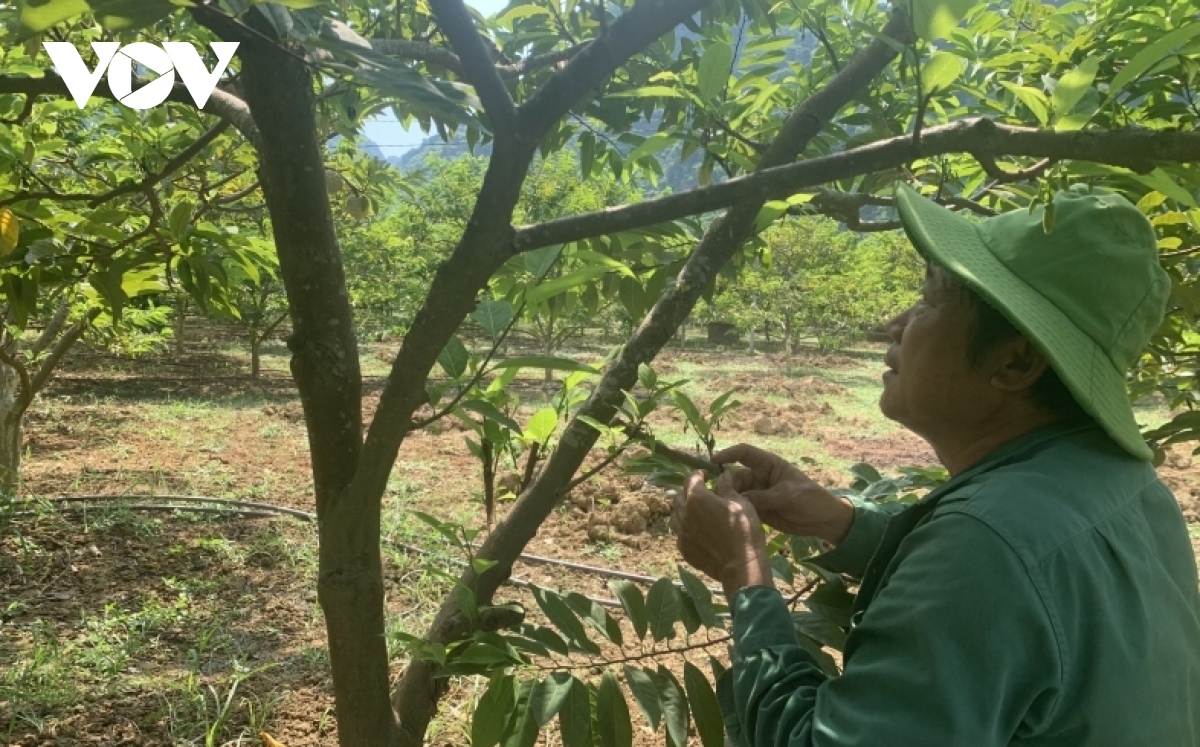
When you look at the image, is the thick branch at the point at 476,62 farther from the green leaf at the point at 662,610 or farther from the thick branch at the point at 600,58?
the green leaf at the point at 662,610

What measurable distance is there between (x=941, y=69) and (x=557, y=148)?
3.18 feet

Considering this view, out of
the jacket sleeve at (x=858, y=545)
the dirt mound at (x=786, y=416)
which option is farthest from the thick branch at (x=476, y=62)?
the dirt mound at (x=786, y=416)

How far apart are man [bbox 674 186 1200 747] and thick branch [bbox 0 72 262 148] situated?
2.67ft

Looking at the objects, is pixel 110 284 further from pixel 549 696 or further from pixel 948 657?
pixel 948 657

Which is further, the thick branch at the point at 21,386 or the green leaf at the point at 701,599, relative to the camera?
the thick branch at the point at 21,386

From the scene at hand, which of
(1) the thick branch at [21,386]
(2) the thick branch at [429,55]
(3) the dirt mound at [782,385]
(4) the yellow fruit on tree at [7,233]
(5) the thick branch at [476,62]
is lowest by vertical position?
(3) the dirt mound at [782,385]

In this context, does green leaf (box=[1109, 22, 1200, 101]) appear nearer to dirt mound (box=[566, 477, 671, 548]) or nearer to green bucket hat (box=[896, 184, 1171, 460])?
green bucket hat (box=[896, 184, 1171, 460])

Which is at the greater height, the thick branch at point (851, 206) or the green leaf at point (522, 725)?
the thick branch at point (851, 206)

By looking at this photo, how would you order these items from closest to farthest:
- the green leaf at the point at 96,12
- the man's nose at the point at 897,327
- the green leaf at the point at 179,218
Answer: the green leaf at the point at 96,12 → the man's nose at the point at 897,327 → the green leaf at the point at 179,218

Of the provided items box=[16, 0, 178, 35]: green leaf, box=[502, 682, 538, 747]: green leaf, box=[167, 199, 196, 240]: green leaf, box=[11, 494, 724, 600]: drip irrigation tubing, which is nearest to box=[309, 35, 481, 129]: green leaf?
box=[16, 0, 178, 35]: green leaf

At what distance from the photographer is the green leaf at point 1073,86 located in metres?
0.80

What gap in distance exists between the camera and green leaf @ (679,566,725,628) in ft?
3.58

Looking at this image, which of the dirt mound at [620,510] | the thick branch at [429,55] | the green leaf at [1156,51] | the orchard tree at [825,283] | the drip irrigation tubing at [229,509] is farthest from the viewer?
the orchard tree at [825,283]

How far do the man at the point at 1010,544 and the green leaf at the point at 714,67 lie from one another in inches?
13.9
